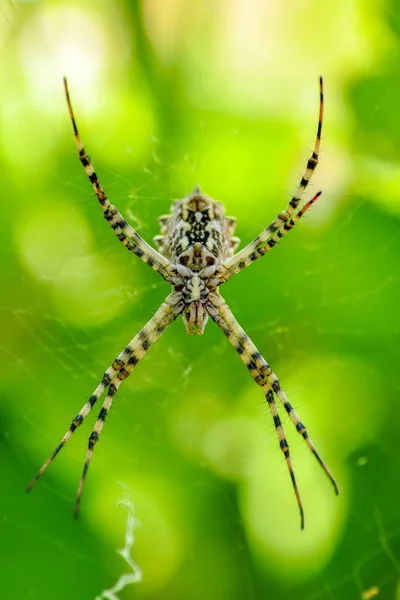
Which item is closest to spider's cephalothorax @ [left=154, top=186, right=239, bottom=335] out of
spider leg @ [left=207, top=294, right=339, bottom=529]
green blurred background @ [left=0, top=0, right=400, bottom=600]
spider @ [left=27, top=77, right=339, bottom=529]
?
spider @ [left=27, top=77, right=339, bottom=529]

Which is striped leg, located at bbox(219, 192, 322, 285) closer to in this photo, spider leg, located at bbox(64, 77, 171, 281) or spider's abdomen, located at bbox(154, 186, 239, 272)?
spider's abdomen, located at bbox(154, 186, 239, 272)

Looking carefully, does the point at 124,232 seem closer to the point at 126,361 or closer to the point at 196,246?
the point at 196,246

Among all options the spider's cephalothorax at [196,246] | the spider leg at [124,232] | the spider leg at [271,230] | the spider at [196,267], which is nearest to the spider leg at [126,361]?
the spider at [196,267]

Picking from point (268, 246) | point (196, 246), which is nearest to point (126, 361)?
point (196, 246)

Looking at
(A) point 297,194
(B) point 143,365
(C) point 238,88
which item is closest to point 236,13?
(C) point 238,88

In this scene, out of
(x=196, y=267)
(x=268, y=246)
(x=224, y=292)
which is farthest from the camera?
(x=224, y=292)

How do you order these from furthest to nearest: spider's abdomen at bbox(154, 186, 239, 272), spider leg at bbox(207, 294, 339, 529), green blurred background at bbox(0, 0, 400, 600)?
green blurred background at bbox(0, 0, 400, 600), spider leg at bbox(207, 294, 339, 529), spider's abdomen at bbox(154, 186, 239, 272)
